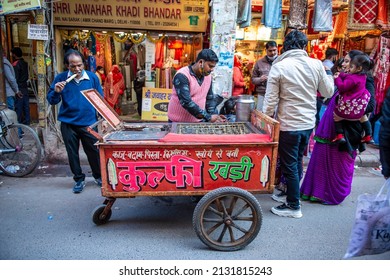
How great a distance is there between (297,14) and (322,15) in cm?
57

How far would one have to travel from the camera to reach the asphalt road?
2.90 meters

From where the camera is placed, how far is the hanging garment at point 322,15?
5988 millimetres

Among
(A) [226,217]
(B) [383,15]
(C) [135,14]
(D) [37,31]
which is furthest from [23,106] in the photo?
(B) [383,15]

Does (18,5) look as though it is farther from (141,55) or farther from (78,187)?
(141,55)

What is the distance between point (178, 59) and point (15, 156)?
4074 mm

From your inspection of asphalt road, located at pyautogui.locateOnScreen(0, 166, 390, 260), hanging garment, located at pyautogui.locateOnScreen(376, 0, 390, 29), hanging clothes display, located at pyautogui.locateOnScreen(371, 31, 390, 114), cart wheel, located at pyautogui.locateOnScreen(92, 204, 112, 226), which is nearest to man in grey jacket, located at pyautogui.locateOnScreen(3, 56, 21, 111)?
asphalt road, located at pyautogui.locateOnScreen(0, 166, 390, 260)

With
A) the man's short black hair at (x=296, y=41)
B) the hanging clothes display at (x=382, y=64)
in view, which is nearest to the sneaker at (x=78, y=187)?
the man's short black hair at (x=296, y=41)

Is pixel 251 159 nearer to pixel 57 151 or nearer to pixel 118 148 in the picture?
pixel 118 148

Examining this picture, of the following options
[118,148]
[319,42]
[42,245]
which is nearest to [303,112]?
[118,148]

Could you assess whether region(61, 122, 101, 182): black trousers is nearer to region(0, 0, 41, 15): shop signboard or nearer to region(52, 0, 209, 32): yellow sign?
region(0, 0, 41, 15): shop signboard

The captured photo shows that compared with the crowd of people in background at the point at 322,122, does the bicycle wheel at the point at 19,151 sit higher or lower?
lower

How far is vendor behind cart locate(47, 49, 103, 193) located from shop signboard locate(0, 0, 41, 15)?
1.45m

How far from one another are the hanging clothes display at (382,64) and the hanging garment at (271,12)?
7.45 feet

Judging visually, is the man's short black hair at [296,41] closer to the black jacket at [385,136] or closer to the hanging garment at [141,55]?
the black jacket at [385,136]
